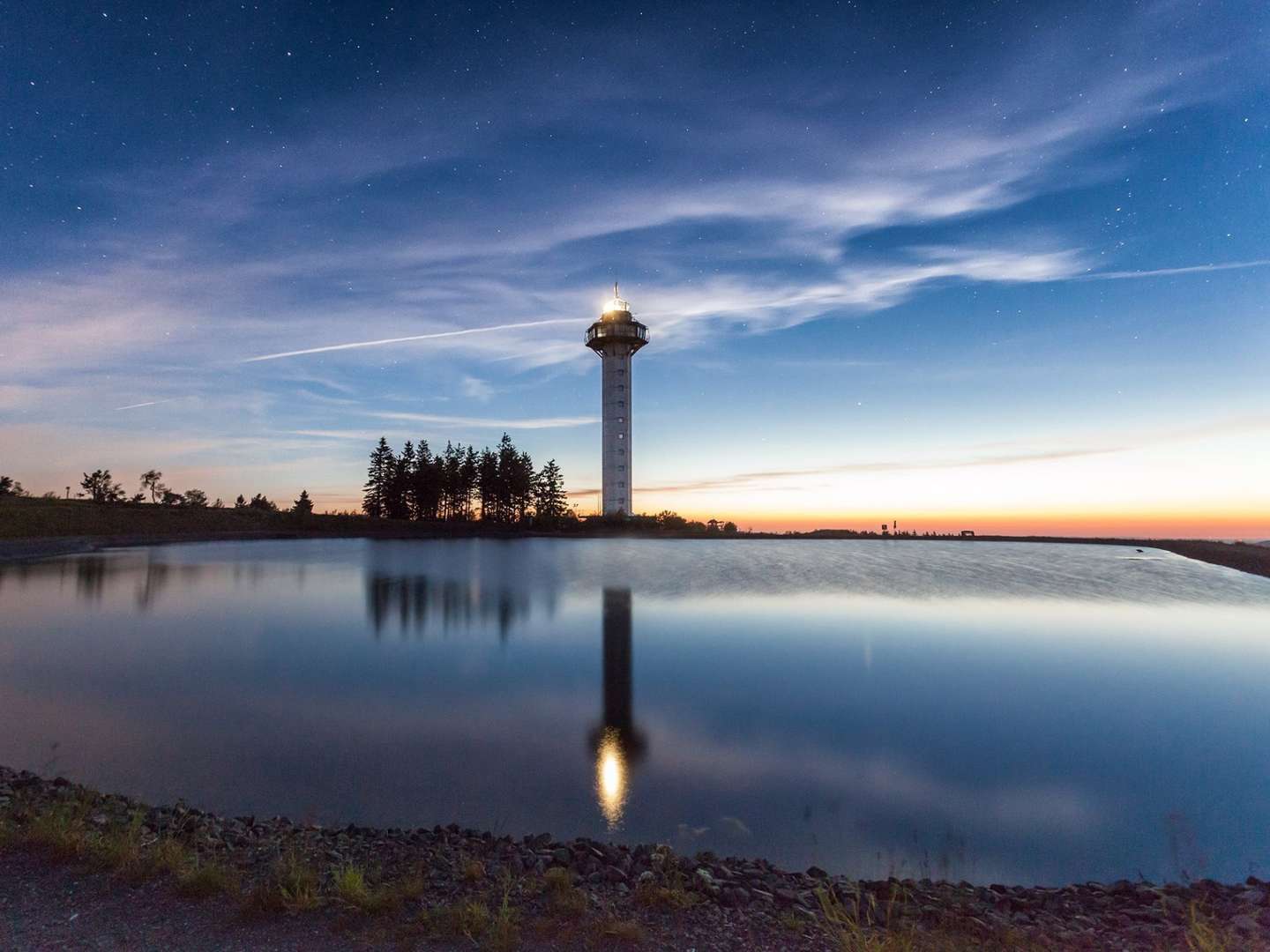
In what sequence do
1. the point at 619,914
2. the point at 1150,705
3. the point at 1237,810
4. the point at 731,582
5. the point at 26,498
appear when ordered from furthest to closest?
the point at 26,498 < the point at 731,582 < the point at 1150,705 < the point at 1237,810 < the point at 619,914

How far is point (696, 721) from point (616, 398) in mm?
76275

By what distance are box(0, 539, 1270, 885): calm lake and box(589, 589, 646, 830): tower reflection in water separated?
0.08 metres

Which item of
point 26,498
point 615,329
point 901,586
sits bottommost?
point 901,586

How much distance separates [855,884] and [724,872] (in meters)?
1.40

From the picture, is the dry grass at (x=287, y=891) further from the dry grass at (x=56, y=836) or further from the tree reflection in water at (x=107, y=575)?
the tree reflection in water at (x=107, y=575)

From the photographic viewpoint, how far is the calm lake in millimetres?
8711

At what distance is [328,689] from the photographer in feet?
50.9

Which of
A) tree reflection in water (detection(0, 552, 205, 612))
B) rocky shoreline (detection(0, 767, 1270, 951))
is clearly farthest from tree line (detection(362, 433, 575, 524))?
rocky shoreline (detection(0, 767, 1270, 951))

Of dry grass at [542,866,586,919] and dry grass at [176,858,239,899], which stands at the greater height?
dry grass at [176,858,239,899]

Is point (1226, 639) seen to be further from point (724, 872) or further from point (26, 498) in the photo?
point (26, 498)

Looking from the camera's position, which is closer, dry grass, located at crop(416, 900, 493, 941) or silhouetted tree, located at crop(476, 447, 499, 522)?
dry grass, located at crop(416, 900, 493, 941)

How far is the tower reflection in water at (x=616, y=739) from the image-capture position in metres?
9.43

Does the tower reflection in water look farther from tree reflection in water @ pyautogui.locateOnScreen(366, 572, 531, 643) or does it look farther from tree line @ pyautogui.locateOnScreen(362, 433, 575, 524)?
tree line @ pyautogui.locateOnScreen(362, 433, 575, 524)

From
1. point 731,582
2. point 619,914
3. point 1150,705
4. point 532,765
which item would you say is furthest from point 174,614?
point 1150,705
